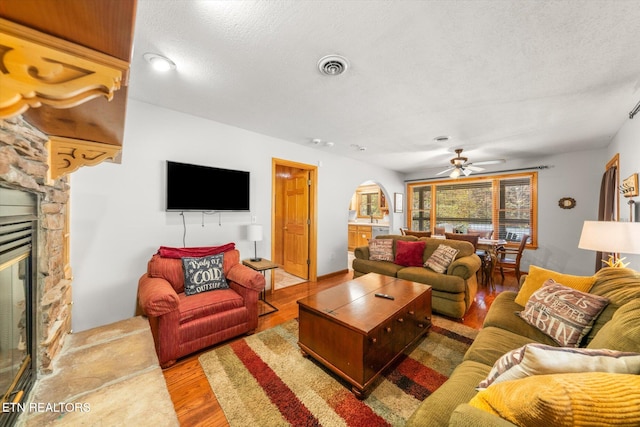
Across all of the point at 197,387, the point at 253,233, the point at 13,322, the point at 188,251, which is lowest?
the point at 197,387

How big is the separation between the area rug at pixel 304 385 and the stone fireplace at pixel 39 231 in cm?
100

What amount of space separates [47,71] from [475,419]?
1552 mm

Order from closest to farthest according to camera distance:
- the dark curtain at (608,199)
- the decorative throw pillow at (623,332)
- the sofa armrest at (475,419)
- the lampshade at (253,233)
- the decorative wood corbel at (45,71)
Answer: the decorative wood corbel at (45,71) → the sofa armrest at (475,419) → the decorative throw pillow at (623,332) → the lampshade at (253,233) → the dark curtain at (608,199)

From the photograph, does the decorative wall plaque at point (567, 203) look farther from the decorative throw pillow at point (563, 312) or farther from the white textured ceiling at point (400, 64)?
the decorative throw pillow at point (563, 312)

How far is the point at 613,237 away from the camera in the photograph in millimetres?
1896

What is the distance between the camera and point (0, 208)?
102 cm

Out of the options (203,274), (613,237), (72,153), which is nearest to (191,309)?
(203,274)

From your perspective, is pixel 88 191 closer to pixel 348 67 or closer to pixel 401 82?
pixel 348 67

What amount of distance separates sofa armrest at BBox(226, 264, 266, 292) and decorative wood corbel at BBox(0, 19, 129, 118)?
1953 millimetres

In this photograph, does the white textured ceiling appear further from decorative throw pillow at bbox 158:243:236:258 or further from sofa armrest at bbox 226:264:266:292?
sofa armrest at bbox 226:264:266:292

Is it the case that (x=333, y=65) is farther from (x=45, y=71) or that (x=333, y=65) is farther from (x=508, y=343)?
(x=508, y=343)

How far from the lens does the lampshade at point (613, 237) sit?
1.79 metres

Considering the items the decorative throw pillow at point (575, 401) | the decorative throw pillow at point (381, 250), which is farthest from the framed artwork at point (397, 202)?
the decorative throw pillow at point (575, 401)

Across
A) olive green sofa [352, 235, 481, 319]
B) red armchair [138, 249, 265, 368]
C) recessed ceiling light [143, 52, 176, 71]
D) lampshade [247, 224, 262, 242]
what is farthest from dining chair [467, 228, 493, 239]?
recessed ceiling light [143, 52, 176, 71]
